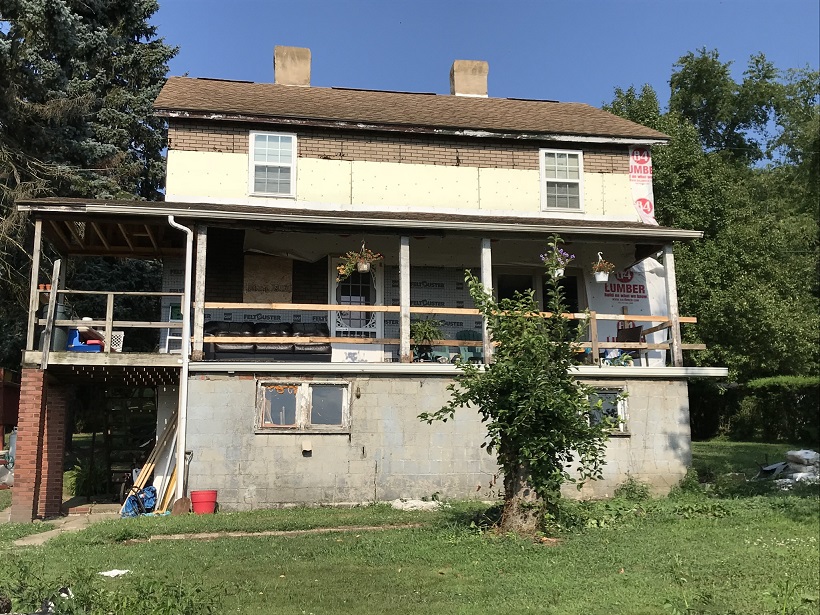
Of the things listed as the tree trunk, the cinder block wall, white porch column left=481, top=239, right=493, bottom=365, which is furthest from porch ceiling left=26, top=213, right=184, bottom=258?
the tree trunk

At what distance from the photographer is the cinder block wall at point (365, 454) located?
13531 mm

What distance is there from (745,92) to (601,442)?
108 ft

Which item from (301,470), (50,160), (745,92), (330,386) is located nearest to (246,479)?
(301,470)

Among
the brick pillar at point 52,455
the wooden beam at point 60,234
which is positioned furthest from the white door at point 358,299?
the brick pillar at point 52,455

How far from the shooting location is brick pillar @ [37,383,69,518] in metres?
14.5

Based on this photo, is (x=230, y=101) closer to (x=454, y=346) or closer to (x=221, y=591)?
(x=454, y=346)

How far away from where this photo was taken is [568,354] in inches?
400

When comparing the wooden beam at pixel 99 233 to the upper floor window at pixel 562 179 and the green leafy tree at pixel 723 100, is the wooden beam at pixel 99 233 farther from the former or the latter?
the green leafy tree at pixel 723 100

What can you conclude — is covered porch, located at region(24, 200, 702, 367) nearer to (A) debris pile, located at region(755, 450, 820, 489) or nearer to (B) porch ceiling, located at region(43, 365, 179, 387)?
(B) porch ceiling, located at region(43, 365, 179, 387)

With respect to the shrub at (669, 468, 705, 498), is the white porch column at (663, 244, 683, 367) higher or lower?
higher

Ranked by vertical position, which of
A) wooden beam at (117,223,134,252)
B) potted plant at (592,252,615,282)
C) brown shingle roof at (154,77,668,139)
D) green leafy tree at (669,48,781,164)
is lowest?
potted plant at (592,252,615,282)

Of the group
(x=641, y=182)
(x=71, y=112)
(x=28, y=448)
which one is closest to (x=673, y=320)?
(x=641, y=182)

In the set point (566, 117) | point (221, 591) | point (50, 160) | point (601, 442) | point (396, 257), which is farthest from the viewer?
point (50, 160)

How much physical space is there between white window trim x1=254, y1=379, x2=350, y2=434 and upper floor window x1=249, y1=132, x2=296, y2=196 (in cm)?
456
